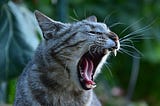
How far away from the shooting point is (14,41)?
214 inches

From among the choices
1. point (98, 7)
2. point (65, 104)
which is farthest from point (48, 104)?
point (98, 7)

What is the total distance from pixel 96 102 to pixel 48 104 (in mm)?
477

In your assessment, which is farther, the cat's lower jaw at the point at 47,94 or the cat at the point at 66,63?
the cat's lower jaw at the point at 47,94

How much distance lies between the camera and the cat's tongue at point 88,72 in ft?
13.2

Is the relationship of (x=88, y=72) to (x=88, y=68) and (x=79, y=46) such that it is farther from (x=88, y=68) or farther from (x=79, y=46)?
(x=79, y=46)

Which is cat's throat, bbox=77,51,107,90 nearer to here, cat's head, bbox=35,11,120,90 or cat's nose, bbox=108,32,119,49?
cat's head, bbox=35,11,120,90

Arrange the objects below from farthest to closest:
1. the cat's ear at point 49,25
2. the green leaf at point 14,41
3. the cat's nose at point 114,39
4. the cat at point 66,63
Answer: the green leaf at point 14,41, the cat's ear at point 49,25, the cat at point 66,63, the cat's nose at point 114,39

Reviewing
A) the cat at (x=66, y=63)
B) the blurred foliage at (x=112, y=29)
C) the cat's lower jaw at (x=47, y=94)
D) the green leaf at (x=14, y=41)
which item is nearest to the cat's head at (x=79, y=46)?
the cat at (x=66, y=63)

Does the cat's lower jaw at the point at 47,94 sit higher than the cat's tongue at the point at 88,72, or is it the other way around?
the cat's tongue at the point at 88,72

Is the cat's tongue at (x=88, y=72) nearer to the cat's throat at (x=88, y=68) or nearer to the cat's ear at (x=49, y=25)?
the cat's throat at (x=88, y=68)

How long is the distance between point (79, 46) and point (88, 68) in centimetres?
15

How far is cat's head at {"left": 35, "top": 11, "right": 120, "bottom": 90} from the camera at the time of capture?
3.93 meters

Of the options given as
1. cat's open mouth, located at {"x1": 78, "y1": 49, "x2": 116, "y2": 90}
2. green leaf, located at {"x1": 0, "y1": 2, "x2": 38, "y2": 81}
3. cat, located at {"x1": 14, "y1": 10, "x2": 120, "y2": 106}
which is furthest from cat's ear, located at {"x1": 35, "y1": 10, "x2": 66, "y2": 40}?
green leaf, located at {"x1": 0, "y1": 2, "x2": 38, "y2": 81}

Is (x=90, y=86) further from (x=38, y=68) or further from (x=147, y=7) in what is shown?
(x=147, y=7)
